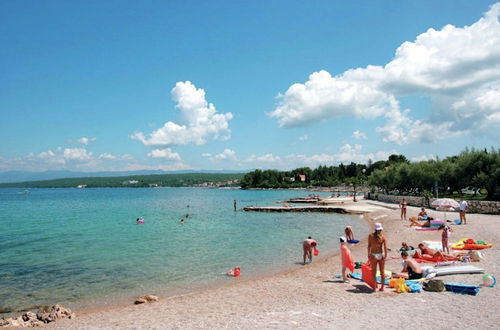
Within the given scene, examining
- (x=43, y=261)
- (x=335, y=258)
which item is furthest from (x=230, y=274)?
(x=43, y=261)

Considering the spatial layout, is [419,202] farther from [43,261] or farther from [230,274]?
[43,261]

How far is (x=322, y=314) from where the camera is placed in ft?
30.6

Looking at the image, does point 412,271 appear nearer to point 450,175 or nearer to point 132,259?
point 132,259

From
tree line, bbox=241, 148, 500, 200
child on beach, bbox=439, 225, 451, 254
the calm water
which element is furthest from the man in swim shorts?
tree line, bbox=241, 148, 500, 200

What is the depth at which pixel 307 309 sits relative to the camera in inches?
391

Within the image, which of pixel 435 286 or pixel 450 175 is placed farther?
pixel 450 175

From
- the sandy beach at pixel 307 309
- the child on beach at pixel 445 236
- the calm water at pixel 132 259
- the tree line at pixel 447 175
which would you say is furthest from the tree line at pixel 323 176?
the sandy beach at pixel 307 309

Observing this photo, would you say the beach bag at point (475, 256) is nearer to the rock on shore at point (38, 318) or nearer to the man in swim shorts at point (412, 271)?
the man in swim shorts at point (412, 271)

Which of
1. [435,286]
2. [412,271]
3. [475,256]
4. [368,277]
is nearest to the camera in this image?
[435,286]

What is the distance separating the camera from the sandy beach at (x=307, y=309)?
28.0 feet

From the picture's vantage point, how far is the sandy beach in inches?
336

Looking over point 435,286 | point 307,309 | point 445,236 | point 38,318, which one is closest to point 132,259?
point 38,318

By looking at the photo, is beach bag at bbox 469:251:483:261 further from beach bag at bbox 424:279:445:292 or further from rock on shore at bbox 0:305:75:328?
rock on shore at bbox 0:305:75:328

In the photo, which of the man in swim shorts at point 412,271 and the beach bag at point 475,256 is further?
the beach bag at point 475,256
